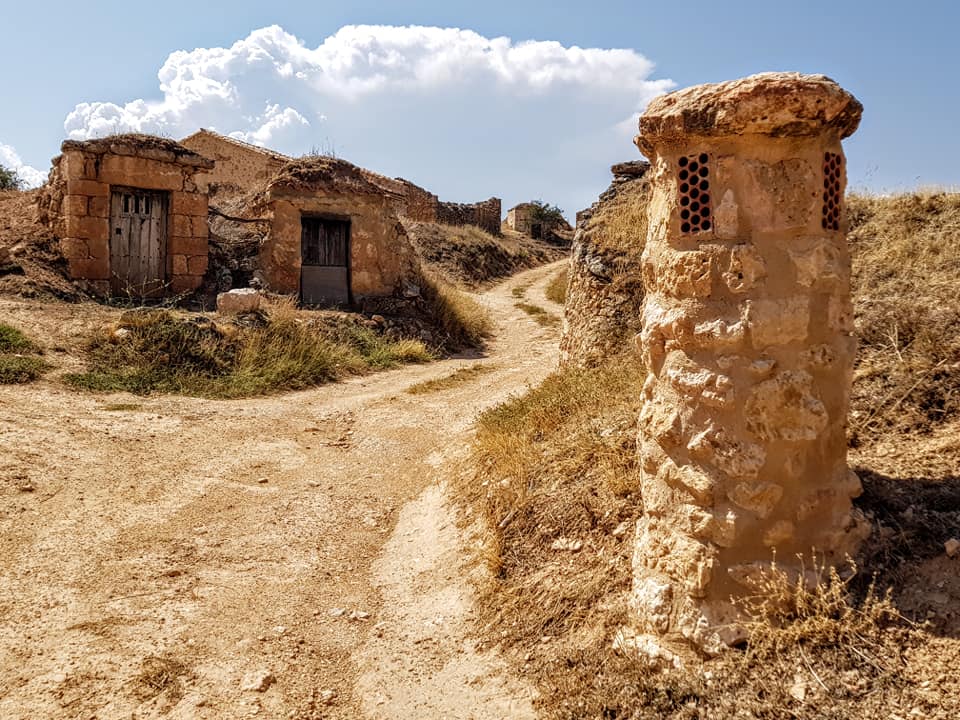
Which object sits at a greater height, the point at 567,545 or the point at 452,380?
the point at 452,380

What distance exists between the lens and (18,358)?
312 inches

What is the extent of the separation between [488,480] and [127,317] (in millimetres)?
6648

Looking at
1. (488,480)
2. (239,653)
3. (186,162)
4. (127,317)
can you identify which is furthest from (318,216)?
(239,653)

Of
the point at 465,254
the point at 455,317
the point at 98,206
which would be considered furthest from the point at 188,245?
the point at 465,254

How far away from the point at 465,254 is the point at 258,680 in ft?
64.9

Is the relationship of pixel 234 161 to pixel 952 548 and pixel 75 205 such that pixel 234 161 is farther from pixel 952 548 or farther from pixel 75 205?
pixel 952 548

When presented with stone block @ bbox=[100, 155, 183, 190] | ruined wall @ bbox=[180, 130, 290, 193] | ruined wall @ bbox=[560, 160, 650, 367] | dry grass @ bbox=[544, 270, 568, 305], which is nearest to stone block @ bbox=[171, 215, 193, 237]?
stone block @ bbox=[100, 155, 183, 190]

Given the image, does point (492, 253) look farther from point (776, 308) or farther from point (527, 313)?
point (776, 308)

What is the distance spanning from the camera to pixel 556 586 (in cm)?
379

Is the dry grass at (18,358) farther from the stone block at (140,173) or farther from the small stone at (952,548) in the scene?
the small stone at (952,548)

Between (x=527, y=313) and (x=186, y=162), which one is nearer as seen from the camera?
(x=186, y=162)

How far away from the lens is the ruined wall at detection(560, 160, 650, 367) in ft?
23.9

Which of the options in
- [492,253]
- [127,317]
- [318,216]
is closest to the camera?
[127,317]

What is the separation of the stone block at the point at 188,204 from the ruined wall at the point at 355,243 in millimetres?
1230
